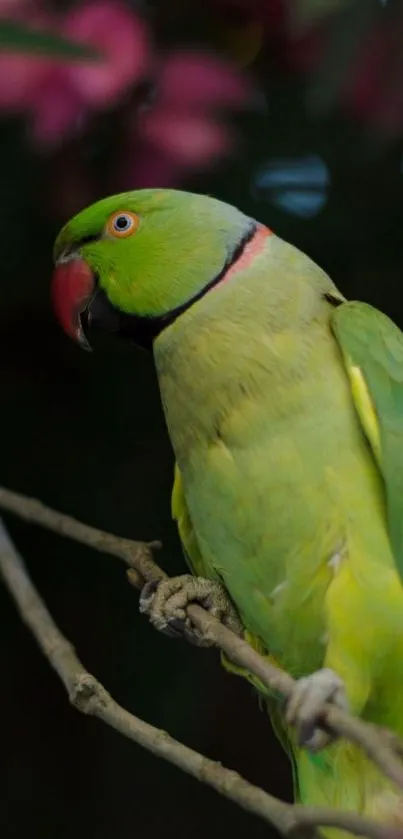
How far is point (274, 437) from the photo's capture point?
2.39 ft

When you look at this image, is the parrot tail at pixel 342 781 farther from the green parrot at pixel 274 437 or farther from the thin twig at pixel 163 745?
the thin twig at pixel 163 745

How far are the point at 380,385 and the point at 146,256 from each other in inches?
7.7

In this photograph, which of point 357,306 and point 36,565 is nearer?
point 357,306

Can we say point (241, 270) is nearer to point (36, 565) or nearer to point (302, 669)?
point (302, 669)

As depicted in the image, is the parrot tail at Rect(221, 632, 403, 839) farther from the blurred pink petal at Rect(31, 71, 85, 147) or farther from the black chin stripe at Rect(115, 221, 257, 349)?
the blurred pink petal at Rect(31, 71, 85, 147)

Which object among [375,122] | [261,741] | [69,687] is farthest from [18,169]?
[261,741]

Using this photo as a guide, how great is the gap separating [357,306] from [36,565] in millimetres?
545

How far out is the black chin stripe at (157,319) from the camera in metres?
0.79

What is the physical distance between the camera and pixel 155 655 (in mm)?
1172

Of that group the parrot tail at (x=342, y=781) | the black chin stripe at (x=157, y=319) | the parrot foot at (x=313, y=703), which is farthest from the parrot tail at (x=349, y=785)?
the black chin stripe at (x=157, y=319)

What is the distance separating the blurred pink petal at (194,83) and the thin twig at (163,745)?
14.6 inches

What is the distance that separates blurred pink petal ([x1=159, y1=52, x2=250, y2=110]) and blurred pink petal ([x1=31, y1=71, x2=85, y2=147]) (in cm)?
7

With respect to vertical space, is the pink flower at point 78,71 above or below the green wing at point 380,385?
above

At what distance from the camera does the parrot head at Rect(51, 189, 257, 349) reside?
0.79m
